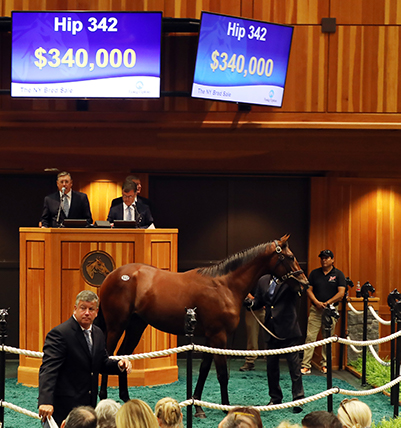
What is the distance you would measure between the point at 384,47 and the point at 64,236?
552 centimetres

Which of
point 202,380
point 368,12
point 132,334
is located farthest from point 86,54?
point 202,380

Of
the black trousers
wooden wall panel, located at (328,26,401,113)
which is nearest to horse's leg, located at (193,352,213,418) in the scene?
the black trousers

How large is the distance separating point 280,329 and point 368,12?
5.20 meters

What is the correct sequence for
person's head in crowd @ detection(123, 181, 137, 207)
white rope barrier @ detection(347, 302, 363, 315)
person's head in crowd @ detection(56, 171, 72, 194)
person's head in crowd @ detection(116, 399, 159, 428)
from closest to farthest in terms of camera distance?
person's head in crowd @ detection(116, 399, 159, 428), person's head in crowd @ detection(123, 181, 137, 207), person's head in crowd @ detection(56, 171, 72, 194), white rope barrier @ detection(347, 302, 363, 315)

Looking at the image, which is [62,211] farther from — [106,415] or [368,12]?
[368,12]

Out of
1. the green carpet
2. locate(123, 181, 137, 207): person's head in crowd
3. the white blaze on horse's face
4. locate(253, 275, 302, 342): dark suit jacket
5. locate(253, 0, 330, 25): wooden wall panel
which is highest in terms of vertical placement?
locate(253, 0, 330, 25): wooden wall panel

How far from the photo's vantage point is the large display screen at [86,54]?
26.0ft

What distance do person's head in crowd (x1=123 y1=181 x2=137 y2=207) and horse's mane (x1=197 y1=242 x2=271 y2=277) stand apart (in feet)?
4.33

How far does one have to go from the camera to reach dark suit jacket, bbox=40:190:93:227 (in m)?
7.66

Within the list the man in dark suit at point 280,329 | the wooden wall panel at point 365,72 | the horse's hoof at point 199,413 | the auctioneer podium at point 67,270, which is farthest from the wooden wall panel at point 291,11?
the horse's hoof at point 199,413

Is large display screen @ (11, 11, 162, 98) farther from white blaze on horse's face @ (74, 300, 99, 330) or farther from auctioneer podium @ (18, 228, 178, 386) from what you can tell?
white blaze on horse's face @ (74, 300, 99, 330)

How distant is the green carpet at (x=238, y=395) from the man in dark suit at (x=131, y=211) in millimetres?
2097

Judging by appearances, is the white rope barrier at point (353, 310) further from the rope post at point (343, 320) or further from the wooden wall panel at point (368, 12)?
the wooden wall panel at point (368, 12)

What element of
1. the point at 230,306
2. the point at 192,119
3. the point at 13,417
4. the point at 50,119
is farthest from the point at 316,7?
the point at 13,417
